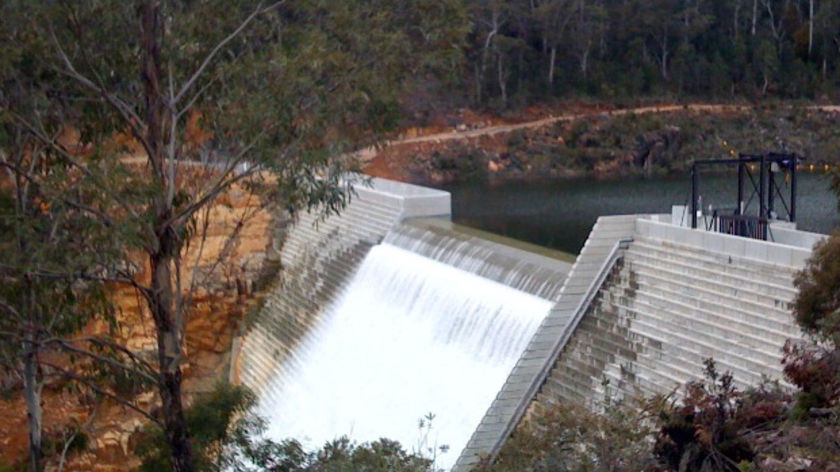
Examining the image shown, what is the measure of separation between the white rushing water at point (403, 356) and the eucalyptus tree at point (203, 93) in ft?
13.2

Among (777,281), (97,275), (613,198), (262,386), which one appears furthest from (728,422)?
(613,198)

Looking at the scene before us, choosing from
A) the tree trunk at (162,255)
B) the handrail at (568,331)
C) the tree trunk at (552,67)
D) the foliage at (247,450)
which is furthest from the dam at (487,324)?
the tree trunk at (552,67)

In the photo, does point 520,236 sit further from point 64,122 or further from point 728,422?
point 728,422

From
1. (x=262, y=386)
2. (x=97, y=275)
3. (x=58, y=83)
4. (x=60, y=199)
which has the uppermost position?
(x=58, y=83)

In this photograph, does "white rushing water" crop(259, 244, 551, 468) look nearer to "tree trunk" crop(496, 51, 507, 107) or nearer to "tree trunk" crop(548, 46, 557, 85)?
"tree trunk" crop(496, 51, 507, 107)

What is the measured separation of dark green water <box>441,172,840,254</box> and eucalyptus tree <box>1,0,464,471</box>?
9.87 meters

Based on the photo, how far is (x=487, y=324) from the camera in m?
15.3

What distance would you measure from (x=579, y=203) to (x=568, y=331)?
14.8 m

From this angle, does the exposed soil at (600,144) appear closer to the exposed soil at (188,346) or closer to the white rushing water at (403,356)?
the exposed soil at (188,346)

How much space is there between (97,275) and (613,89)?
35.7m

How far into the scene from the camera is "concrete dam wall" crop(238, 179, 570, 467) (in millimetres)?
14992

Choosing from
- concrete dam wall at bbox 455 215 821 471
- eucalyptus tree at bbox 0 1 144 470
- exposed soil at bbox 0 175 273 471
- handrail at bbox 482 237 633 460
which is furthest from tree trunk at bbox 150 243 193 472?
exposed soil at bbox 0 175 273 471

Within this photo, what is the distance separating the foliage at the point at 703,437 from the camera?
8328mm

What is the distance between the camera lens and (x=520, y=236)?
23.2 meters
